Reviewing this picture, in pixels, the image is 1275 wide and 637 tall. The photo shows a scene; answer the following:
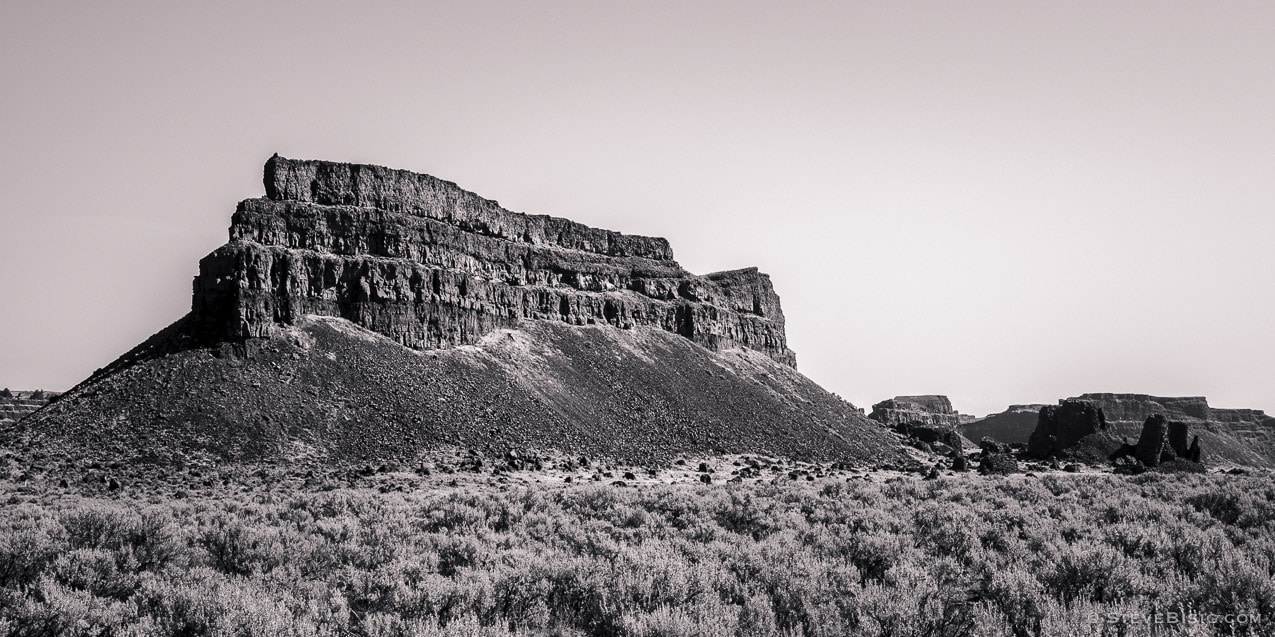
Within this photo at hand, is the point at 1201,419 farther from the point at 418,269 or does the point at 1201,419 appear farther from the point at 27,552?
the point at 27,552

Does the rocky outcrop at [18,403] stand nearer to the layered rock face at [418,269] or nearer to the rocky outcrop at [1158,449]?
the layered rock face at [418,269]

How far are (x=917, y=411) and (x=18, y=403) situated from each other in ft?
504

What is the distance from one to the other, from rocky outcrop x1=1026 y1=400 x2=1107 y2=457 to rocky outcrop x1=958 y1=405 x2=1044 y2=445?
302 ft

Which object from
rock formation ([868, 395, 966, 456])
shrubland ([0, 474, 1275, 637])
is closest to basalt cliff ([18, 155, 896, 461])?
rock formation ([868, 395, 966, 456])

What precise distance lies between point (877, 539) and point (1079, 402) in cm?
7805

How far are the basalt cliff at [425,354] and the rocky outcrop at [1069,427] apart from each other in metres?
17.1

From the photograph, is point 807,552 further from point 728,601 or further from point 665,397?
point 665,397

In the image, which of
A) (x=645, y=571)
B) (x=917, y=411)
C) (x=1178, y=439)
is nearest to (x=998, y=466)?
(x=1178, y=439)

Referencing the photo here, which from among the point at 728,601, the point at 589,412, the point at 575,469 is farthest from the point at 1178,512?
the point at 589,412

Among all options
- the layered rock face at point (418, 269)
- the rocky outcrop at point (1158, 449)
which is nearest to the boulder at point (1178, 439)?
the rocky outcrop at point (1158, 449)

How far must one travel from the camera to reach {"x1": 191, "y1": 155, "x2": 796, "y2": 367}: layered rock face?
5859 centimetres

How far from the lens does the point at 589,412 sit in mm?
63188

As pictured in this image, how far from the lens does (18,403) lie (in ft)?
273

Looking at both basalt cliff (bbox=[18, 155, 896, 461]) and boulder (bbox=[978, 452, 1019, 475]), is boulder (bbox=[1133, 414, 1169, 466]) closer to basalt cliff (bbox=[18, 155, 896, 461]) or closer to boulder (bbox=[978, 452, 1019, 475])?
boulder (bbox=[978, 452, 1019, 475])
